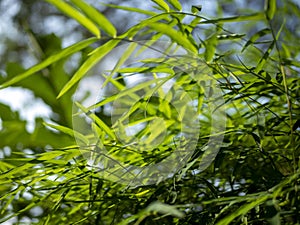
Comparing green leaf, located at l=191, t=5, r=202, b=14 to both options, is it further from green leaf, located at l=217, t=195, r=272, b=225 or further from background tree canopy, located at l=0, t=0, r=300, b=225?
green leaf, located at l=217, t=195, r=272, b=225

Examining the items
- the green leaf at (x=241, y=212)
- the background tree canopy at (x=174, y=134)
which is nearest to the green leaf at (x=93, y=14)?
the background tree canopy at (x=174, y=134)

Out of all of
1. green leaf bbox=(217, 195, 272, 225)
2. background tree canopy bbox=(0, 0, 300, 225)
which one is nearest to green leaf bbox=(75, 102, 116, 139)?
background tree canopy bbox=(0, 0, 300, 225)

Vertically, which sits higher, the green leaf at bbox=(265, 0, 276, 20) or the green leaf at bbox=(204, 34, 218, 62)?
the green leaf at bbox=(265, 0, 276, 20)

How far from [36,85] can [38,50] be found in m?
0.07

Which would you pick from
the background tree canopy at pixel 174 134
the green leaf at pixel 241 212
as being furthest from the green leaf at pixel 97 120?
the green leaf at pixel 241 212

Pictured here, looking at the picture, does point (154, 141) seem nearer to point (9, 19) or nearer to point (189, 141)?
point (189, 141)

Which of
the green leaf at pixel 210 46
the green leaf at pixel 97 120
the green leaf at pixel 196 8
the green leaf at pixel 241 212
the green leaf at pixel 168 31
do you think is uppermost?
the green leaf at pixel 196 8

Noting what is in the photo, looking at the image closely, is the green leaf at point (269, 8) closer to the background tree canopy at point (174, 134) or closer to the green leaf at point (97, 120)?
the background tree canopy at point (174, 134)

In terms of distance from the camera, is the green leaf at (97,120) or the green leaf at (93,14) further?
the green leaf at (97,120)

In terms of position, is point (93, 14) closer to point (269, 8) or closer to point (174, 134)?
point (269, 8)

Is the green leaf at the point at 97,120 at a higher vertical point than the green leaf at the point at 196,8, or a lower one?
lower

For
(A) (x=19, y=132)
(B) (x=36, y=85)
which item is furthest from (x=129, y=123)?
(B) (x=36, y=85)

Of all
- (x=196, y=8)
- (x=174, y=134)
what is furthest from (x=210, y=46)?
(x=174, y=134)

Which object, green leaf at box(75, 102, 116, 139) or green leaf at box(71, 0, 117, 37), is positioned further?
green leaf at box(75, 102, 116, 139)
